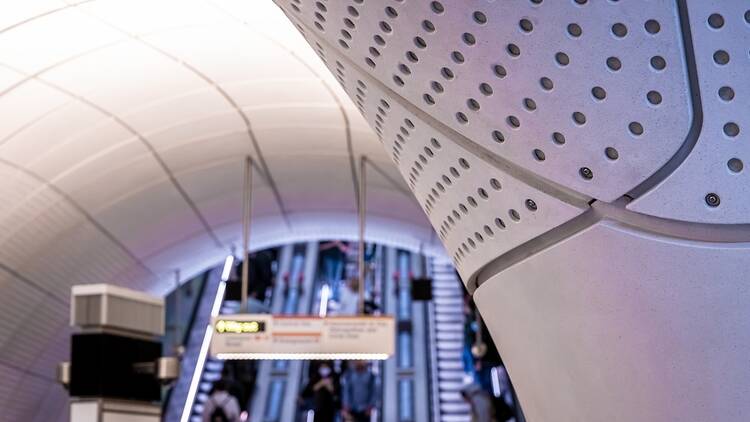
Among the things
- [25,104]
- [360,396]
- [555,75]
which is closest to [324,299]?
[360,396]

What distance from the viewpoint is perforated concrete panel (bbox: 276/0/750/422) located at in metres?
3.43

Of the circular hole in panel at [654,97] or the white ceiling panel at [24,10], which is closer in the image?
the circular hole in panel at [654,97]

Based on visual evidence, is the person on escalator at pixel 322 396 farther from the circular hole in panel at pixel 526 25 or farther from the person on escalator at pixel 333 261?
the circular hole in panel at pixel 526 25

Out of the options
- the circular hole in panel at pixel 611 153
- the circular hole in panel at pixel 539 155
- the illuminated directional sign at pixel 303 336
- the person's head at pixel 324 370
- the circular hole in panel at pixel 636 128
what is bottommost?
the person's head at pixel 324 370

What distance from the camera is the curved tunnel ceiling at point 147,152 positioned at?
9.23 meters

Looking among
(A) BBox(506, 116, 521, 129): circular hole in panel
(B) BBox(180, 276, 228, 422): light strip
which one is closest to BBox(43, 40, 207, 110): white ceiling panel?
(A) BBox(506, 116, 521, 129): circular hole in panel

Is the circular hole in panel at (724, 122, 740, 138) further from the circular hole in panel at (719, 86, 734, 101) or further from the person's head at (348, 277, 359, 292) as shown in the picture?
the person's head at (348, 277, 359, 292)

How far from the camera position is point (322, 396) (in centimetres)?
1844

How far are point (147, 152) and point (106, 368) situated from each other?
2.79 metres

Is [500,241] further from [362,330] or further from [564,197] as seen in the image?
[362,330]

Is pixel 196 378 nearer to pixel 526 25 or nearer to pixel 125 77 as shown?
pixel 125 77

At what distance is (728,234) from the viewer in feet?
11.7

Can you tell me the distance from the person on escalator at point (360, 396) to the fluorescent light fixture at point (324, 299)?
5.74m

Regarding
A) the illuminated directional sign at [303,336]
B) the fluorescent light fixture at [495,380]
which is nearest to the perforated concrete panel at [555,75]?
the illuminated directional sign at [303,336]
